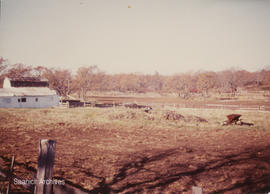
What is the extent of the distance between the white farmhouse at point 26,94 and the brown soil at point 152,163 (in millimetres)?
17176

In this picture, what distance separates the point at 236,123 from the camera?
44.7 ft

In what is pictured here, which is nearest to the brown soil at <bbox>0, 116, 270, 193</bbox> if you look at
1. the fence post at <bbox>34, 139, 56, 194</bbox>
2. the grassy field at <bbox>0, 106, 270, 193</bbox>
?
the grassy field at <bbox>0, 106, 270, 193</bbox>

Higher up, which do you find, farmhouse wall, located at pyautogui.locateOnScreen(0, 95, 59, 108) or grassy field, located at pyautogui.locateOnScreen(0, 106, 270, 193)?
farmhouse wall, located at pyautogui.locateOnScreen(0, 95, 59, 108)

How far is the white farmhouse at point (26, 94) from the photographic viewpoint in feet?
75.5

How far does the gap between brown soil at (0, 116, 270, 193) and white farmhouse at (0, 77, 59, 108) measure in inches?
676

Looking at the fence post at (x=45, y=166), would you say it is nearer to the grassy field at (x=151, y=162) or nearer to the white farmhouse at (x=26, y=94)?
the grassy field at (x=151, y=162)

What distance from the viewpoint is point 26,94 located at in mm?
24469

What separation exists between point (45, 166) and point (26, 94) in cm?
2671

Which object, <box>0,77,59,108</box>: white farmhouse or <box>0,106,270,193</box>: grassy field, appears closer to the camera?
<box>0,106,270,193</box>: grassy field

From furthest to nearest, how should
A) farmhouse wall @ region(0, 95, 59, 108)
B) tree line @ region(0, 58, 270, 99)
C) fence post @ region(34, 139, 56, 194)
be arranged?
tree line @ region(0, 58, 270, 99) → farmhouse wall @ region(0, 95, 59, 108) → fence post @ region(34, 139, 56, 194)

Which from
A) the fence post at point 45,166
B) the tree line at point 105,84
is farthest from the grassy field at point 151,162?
the tree line at point 105,84

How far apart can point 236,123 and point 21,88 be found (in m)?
27.7

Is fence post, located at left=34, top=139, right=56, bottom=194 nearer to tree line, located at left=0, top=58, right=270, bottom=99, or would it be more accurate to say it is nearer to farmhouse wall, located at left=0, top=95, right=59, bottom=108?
tree line, located at left=0, top=58, right=270, bottom=99

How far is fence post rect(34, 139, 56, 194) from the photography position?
5.70 ft
